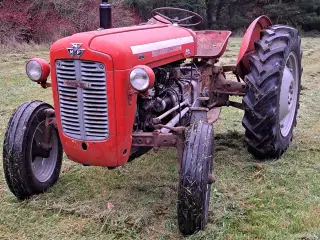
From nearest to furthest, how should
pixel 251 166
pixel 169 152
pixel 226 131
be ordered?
pixel 251 166
pixel 169 152
pixel 226 131

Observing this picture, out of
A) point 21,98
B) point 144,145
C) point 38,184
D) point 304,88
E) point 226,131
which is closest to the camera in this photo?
point 144,145

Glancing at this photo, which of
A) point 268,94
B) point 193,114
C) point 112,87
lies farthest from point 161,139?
point 268,94

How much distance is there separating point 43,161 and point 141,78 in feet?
4.52

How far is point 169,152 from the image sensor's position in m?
4.91

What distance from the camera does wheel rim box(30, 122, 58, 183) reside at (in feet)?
12.5

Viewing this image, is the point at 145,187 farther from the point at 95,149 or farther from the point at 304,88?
the point at 304,88

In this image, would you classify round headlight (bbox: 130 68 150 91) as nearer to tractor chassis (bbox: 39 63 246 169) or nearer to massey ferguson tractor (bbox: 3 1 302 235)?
massey ferguson tractor (bbox: 3 1 302 235)

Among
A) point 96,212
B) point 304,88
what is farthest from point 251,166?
point 304,88

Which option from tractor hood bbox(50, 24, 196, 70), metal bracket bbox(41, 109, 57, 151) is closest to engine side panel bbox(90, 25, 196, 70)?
tractor hood bbox(50, 24, 196, 70)

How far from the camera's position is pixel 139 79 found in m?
3.11

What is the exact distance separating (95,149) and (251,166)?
1.76 meters

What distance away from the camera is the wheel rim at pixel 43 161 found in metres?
3.81

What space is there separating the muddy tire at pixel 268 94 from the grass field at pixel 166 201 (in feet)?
0.73

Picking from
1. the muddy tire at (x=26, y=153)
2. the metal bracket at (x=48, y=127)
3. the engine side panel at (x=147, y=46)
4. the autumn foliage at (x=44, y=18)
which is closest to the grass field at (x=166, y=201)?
the muddy tire at (x=26, y=153)
